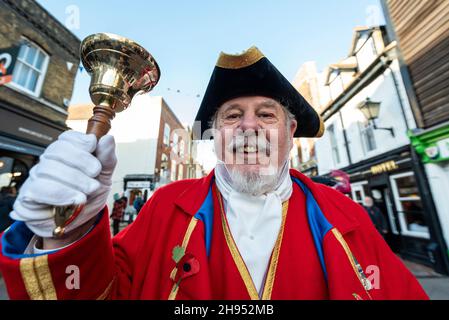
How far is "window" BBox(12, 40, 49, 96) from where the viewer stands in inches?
261

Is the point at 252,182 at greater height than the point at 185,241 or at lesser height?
greater

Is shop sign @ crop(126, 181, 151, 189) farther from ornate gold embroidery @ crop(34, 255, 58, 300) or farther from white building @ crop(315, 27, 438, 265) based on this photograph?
ornate gold embroidery @ crop(34, 255, 58, 300)

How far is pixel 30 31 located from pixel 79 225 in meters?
9.64

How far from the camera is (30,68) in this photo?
22.8 ft

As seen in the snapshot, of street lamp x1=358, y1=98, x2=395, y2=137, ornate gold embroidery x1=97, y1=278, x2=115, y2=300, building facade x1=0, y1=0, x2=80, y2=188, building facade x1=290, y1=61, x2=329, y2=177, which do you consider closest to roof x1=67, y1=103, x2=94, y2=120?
building facade x1=0, y1=0, x2=80, y2=188

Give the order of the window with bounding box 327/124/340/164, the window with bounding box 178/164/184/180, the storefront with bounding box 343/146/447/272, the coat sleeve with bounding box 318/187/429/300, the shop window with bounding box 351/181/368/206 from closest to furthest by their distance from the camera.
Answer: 1. the coat sleeve with bounding box 318/187/429/300
2. the storefront with bounding box 343/146/447/272
3. the shop window with bounding box 351/181/368/206
4. the window with bounding box 327/124/340/164
5. the window with bounding box 178/164/184/180

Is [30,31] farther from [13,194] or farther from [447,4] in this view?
[447,4]

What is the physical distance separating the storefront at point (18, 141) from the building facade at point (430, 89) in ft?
39.2

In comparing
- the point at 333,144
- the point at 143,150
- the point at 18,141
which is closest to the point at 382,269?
the point at 18,141

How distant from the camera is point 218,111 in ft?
6.08

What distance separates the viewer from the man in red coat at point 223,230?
2.64 feet

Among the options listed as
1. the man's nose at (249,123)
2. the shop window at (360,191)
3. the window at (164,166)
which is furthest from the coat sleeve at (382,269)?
the window at (164,166)

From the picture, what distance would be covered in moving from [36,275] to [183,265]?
0.62m

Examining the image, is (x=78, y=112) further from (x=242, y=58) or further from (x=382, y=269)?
(x=382, y=269)
